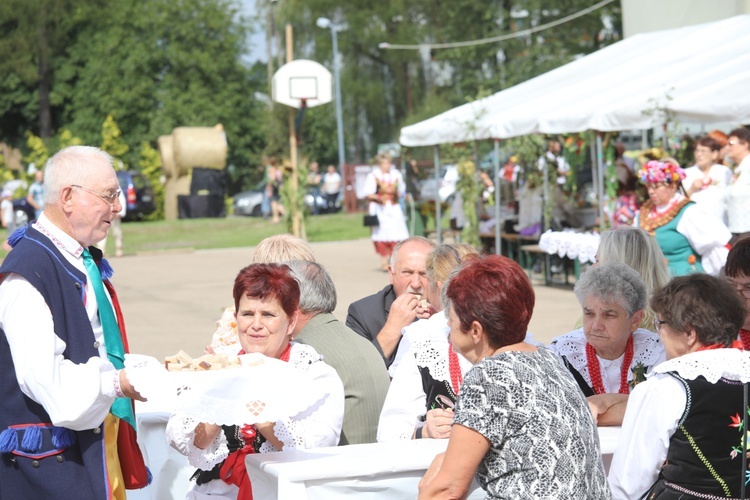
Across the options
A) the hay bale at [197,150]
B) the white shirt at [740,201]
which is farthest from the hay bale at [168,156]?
the white shirt at [740,201]

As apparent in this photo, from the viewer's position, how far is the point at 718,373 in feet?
10.2

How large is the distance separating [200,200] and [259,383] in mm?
32053

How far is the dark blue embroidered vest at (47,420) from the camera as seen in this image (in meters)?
3.19

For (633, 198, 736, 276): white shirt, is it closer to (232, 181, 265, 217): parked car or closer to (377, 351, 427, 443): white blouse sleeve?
(377, 351, 427, 443): white blouse sleeve

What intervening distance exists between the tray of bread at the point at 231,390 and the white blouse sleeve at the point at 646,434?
1.03 meters

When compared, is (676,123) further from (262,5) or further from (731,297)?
(262,5)

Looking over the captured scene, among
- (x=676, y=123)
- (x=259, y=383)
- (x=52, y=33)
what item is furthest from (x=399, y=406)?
(x=52, y=33)

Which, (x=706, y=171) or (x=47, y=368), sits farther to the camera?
(x=706, y=171)

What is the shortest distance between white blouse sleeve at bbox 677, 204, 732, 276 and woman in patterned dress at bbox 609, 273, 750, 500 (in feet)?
15.1

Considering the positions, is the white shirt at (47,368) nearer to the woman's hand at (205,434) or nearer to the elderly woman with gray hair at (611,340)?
the woman's hand at (205,434)

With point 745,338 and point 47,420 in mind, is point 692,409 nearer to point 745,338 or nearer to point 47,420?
point 745,338

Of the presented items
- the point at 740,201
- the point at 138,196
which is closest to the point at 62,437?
the point at 740,201

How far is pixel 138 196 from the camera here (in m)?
33.1

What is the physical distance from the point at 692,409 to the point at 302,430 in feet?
4.12
